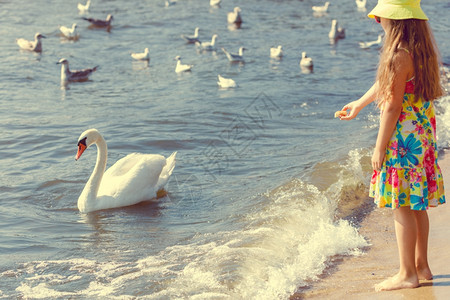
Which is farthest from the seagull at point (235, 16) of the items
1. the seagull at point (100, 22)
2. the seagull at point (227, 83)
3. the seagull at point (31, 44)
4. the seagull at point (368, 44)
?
the seagull at point (227, 83)

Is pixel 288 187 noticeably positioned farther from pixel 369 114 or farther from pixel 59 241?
pixel 369 114

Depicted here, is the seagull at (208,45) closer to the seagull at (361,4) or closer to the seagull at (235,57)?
the seagull at (235,57)

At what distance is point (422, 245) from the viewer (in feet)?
15.6

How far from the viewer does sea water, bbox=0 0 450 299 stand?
19.2ft

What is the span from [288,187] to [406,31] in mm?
3990

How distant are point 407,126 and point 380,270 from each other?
130cm

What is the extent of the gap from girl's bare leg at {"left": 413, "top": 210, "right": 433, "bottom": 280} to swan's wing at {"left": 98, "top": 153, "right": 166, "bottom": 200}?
4434 mm

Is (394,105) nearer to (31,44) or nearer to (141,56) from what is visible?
(141,56)

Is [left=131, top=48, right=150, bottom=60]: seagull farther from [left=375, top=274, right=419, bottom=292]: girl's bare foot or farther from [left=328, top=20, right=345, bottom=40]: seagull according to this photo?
[left=375, top=274, right=419, bottom=292]: girl's bare foot

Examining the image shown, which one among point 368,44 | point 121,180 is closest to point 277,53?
point 368,44

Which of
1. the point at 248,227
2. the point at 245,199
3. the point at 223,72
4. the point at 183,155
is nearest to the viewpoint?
the point at 248,227

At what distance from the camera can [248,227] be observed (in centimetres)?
695

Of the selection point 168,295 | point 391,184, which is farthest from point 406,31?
point 168,295

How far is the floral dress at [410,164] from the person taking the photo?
4543 millimetres
